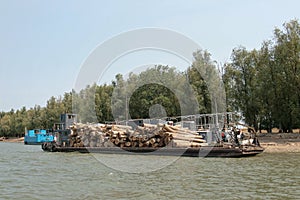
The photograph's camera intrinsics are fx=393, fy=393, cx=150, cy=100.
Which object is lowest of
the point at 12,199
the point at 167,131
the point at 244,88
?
the point at 12,199

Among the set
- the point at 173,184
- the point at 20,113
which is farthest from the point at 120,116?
the point at 20,113

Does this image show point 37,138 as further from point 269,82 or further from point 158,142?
point 158,142

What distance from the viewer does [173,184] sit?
1477cm

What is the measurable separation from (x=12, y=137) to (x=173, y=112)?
3184 inches

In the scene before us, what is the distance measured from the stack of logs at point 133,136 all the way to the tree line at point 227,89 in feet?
60.1

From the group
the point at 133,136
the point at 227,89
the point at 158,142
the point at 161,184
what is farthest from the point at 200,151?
the point at 227,89

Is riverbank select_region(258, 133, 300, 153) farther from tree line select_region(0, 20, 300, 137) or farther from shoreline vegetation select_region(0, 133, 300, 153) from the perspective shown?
tree line select_region(0, 20, 300, 137)

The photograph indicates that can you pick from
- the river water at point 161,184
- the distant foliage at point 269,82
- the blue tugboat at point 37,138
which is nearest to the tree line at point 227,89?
the distant foliage at point 269,82

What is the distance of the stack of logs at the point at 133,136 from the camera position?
30.3m

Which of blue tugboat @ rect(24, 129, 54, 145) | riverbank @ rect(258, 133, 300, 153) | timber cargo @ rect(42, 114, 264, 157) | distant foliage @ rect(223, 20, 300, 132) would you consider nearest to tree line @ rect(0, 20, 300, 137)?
distant foliage @ rect(223, 20, 300, 132)

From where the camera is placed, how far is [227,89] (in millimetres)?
52719

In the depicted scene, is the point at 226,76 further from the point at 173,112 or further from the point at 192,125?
the point at 192,125

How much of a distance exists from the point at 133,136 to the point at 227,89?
76.7 feet

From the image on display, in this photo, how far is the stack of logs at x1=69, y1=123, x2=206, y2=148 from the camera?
3031 centimetres
